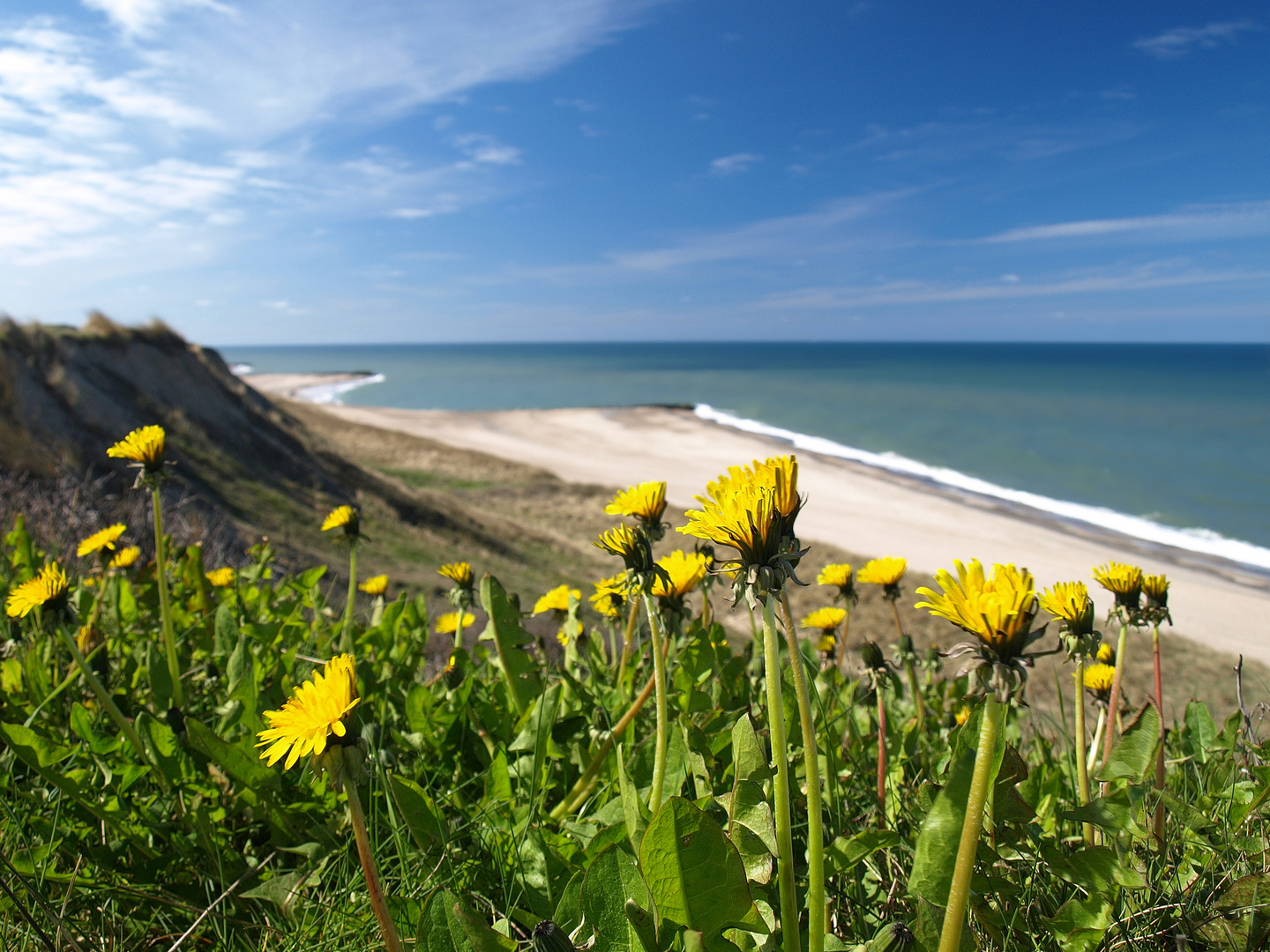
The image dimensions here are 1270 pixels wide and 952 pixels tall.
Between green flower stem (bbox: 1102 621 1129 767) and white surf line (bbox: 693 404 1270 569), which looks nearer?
green flower stem (bbox: 1102 621 1129 767)

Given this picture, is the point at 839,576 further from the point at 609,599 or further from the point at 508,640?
the point at 508,640

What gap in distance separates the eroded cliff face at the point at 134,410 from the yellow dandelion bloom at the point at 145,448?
17.5 ft

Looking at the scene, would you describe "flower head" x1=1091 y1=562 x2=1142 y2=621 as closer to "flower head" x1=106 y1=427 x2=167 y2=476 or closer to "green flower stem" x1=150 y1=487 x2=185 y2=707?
"green flower stem" x1=150 y1=487 x2=185 y2=707

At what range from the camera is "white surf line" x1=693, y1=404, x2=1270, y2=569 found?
17.9m

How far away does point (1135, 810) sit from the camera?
147cm

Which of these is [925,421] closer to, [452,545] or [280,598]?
[452,545]

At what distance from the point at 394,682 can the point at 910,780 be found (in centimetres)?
152

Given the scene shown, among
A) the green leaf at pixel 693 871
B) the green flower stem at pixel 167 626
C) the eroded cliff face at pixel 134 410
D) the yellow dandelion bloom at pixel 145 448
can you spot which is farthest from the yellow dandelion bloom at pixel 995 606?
the eroded cliff face at pixel 134 410

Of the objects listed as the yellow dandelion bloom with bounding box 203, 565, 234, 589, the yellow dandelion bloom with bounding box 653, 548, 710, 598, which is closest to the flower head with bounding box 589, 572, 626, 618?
the yellow dandelion bloom with bounding box 653, 548, 710, 598

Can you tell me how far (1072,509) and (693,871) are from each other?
24503mm

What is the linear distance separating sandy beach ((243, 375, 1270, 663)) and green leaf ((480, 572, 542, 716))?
43.1ft

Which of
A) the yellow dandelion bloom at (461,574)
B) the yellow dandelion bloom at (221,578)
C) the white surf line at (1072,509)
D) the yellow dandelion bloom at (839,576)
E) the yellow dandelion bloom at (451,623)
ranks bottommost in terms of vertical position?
the white surf line at (1072,509)

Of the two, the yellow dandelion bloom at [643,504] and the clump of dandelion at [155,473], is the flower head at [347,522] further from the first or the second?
the yellow dandelion bloom at [643,504]

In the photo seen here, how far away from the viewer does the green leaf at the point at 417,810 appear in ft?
4.58
